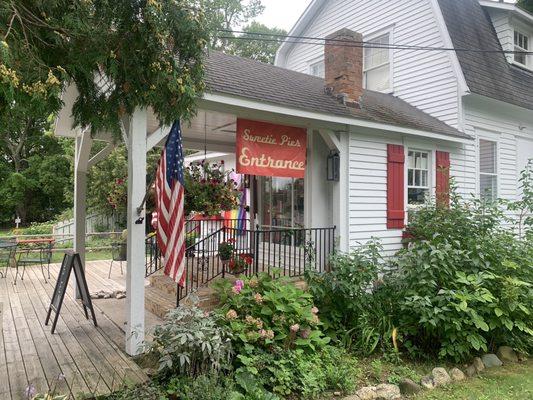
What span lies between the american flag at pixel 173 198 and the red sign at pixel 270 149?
156 cm

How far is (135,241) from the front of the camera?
172 inches

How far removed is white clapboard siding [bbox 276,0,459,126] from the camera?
30.6 ft

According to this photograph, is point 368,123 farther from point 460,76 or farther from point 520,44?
point 520,44

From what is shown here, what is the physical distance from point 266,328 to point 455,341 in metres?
2.63

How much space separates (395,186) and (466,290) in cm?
271

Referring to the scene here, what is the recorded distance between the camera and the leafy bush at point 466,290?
17.0ft

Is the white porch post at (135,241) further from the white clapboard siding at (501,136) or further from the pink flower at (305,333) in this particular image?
the white clapboard siding at (501,136)

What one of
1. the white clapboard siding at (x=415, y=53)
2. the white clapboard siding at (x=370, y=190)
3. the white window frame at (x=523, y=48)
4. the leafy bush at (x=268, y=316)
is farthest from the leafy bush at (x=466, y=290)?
the white window frame at (x=523, y=48)

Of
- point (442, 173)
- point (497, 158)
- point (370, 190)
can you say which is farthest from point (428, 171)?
point (497, 158)

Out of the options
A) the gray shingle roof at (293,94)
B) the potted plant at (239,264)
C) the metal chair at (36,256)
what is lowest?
the metal chair at (36,256)

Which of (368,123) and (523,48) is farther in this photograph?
(523,48)

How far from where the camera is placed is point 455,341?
5273mm

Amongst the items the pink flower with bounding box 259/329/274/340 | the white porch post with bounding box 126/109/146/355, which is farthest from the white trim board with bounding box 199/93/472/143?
the pink flower with bounding box 259/329/274/340

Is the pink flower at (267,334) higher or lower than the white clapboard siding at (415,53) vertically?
lower
